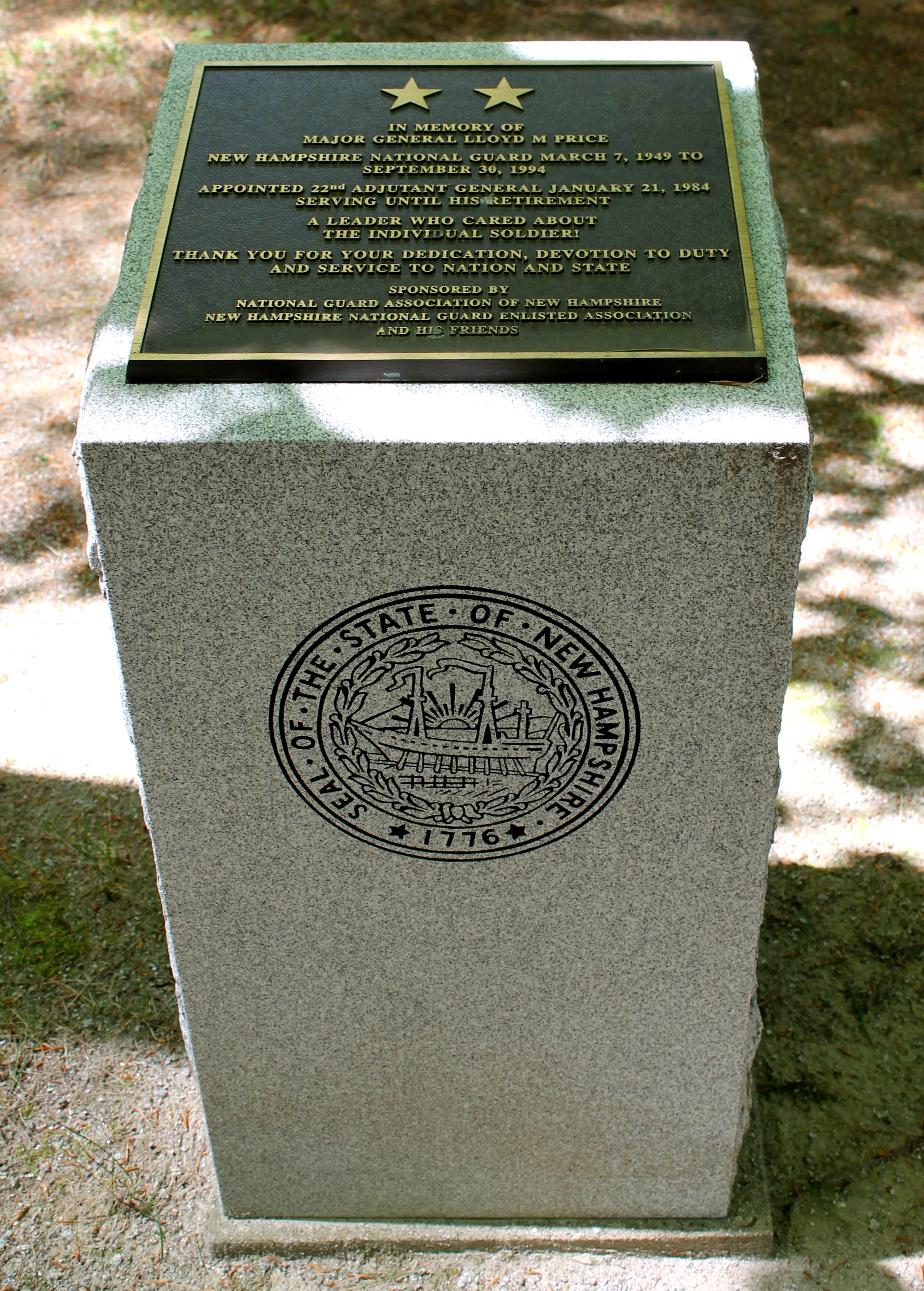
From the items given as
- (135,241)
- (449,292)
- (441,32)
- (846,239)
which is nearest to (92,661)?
(135,241)

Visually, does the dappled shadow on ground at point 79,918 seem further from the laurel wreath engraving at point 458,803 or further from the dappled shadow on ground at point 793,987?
the laurel wreath engraving at point 458,803

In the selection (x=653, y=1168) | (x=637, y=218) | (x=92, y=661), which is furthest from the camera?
(x=92, y=661)

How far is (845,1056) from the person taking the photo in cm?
354

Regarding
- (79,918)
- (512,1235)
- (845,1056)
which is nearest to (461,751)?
(512,1235)

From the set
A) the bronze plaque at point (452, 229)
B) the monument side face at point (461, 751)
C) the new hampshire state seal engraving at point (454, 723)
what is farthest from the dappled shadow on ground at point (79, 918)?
the bronze plaque at point (452, 229)

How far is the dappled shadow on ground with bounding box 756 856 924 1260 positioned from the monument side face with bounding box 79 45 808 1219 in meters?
0.30

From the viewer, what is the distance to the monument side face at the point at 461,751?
85.7 inches

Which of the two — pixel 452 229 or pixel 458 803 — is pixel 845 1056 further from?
pixel 452 229

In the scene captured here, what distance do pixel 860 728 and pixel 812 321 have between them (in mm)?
2326

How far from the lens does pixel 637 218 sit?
2424 millimetres

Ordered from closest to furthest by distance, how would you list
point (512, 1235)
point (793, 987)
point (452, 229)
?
1. point (452, 229)
2. point (512, 1235)
3. point (793, 987)

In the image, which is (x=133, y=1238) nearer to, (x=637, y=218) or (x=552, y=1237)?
(x=552, y=1237)

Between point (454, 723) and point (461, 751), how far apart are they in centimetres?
6

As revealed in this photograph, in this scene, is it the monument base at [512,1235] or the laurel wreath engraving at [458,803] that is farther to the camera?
the monument base at [512,1235]
